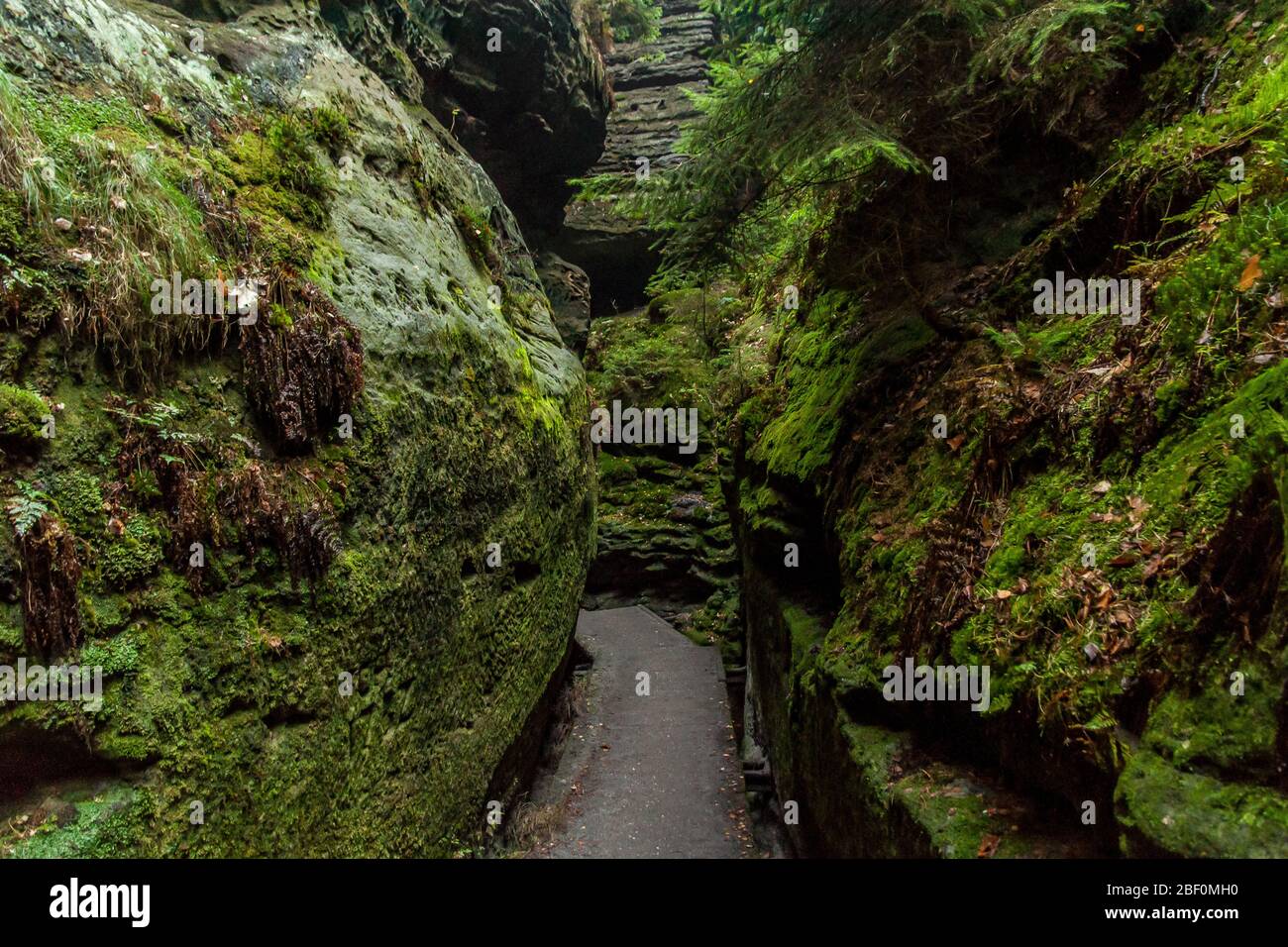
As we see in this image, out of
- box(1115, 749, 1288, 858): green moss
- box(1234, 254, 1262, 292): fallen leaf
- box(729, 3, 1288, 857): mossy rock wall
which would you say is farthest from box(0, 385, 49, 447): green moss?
box(1234, 254, 1262, 292): fallen leaf

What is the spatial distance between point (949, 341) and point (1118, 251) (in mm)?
1405

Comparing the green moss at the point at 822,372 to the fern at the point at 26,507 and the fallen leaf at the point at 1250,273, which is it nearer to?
the fallen leaf at the point at 1250,273

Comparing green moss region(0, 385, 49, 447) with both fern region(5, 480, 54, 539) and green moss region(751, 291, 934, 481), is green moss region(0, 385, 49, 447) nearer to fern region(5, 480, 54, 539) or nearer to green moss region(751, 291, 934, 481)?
fern region(5, 480, 54, 539)

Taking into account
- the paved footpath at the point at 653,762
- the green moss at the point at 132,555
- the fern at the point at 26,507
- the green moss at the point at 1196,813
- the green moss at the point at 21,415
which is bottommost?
the paved footpath at the point at 653,762

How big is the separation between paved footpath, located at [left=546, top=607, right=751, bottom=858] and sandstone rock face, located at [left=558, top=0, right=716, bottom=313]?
48.5ft

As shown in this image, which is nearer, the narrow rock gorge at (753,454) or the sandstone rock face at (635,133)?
the narrow rock gorge at (753,454)

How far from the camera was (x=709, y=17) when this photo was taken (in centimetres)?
3628

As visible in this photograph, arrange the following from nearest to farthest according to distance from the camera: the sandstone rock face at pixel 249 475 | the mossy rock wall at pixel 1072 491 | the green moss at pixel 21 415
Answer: the mossy rock wall at pixel 1072 491 < the green moss at pixel 21 415 < the sandstone rock face at pixel 249 475

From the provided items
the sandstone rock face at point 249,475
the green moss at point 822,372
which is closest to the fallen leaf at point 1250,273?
the green moss at point 822,372

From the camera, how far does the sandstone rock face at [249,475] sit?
3.75 meters

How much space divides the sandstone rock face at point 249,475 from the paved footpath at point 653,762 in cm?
175

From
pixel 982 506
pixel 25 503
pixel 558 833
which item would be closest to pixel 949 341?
Answer: pixel 982 506

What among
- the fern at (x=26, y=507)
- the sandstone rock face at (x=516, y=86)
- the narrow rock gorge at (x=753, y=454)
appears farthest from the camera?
the sandstone rock face at (x=516, y=86)
